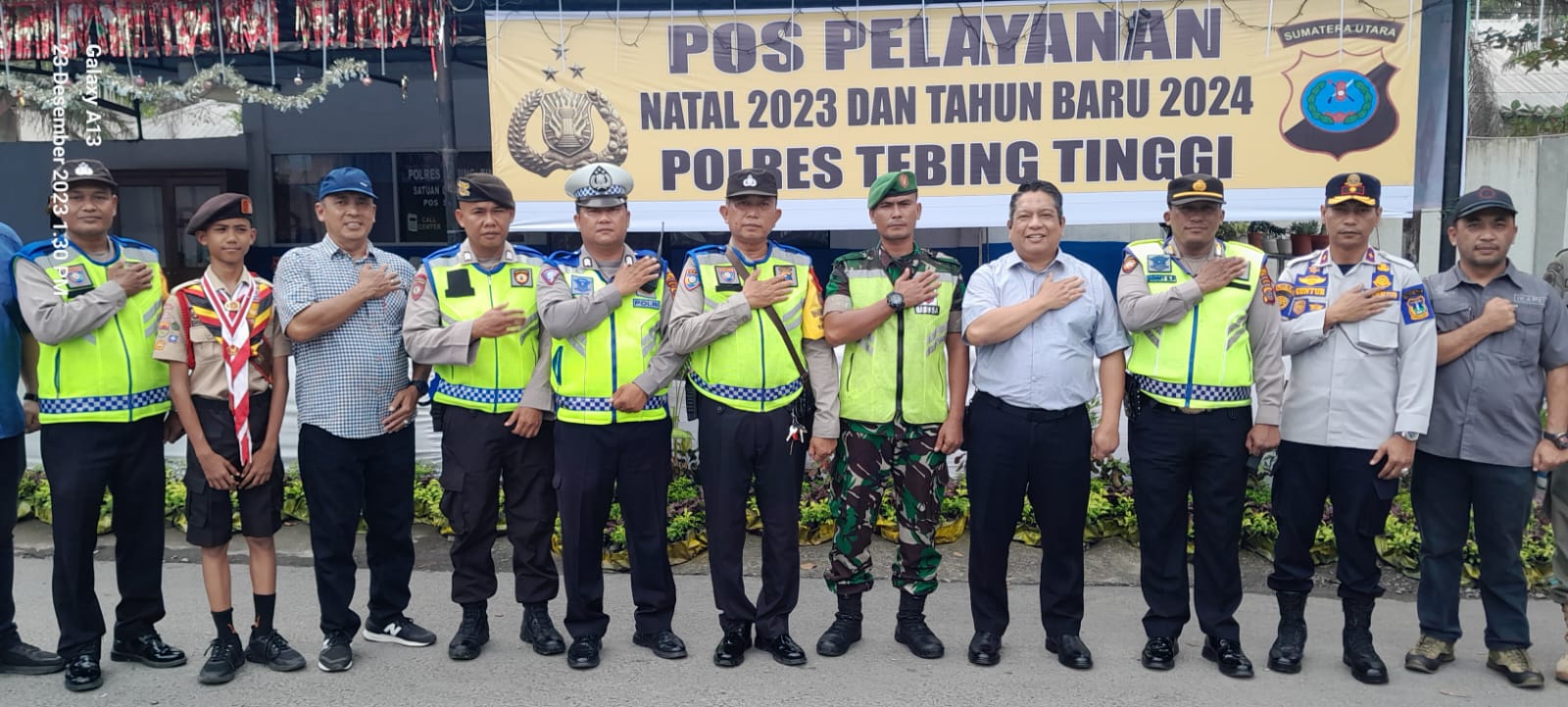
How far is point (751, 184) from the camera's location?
408 cm

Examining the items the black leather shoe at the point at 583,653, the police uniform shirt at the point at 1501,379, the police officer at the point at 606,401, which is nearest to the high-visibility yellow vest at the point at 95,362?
the police officer at the point at 606,401

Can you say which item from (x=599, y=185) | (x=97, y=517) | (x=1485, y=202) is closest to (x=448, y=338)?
(x=599, y=185)

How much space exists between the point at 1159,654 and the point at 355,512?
3100mm

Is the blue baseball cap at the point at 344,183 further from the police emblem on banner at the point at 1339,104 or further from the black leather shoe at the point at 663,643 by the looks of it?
the police emblem on banner at the point at 1339,104

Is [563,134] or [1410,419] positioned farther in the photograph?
[563,134]

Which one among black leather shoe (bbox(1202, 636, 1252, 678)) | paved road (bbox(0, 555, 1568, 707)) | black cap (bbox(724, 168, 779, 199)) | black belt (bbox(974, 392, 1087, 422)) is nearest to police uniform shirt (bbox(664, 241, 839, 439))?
black cap (bbox(724, 168, 779, 199))

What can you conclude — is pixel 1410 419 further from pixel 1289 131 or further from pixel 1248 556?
pixel 1289 131

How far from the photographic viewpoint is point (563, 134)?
621cm

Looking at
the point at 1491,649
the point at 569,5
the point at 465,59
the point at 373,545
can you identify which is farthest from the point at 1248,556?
the point at 465,59

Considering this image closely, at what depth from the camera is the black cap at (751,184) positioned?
4.08 m

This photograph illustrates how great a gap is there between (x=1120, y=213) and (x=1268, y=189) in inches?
31.1

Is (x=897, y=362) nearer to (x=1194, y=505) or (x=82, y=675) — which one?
(x=1194, y=505)

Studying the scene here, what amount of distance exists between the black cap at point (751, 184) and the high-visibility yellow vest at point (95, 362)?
2.08 m

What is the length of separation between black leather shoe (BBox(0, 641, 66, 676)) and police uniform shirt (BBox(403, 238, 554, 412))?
5.77 feet
